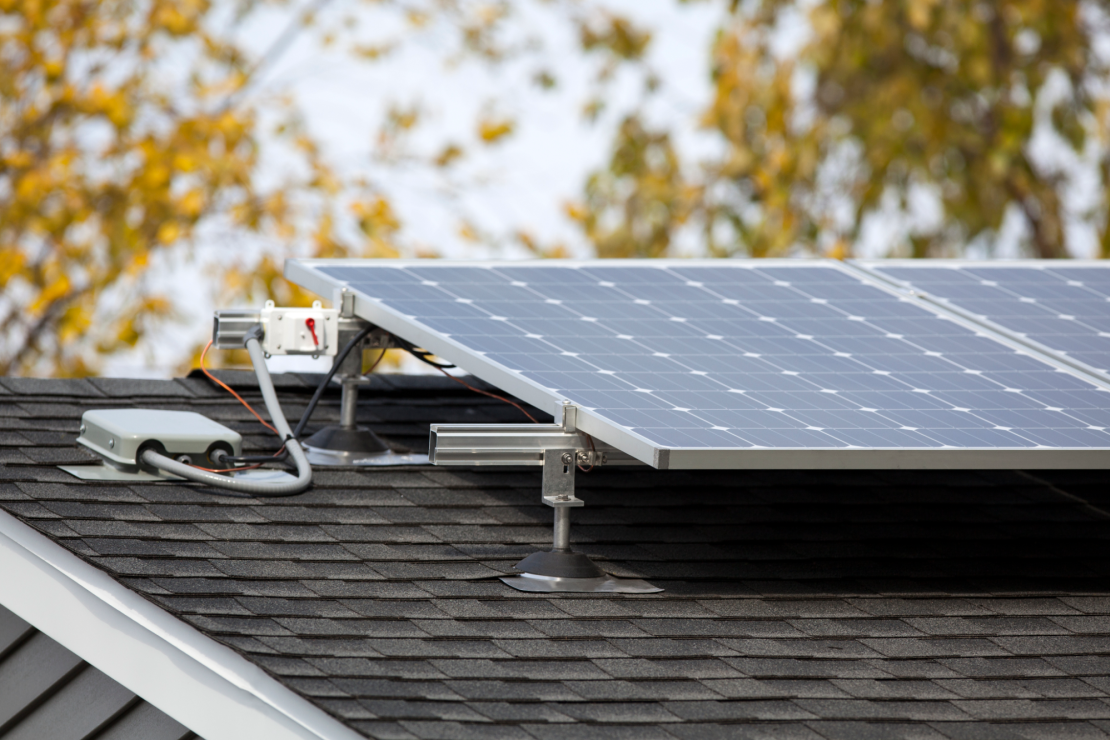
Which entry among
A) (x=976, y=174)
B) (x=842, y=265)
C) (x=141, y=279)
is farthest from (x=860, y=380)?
(x=976, y=174)

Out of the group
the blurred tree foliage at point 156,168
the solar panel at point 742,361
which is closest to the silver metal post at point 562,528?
the solar panel at point 742,361

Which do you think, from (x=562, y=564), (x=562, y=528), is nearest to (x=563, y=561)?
(x=562, y=564)

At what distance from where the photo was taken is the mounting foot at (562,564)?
180 inches

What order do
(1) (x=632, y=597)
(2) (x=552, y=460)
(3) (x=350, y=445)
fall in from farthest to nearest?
(3) (x=350, y=445), (1) (x=632, y=597), (2) (x=552, y=460)

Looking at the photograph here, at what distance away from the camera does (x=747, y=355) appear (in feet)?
17.9

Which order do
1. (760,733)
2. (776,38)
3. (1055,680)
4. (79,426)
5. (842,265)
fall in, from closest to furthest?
1. (760,733)
2. (1055,680)
3. (79,426)
4. (842,265)
5. (776,38)

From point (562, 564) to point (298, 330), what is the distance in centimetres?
179

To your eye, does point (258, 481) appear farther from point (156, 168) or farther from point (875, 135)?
point (875, 135)

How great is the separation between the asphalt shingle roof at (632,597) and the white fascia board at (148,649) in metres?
0.06

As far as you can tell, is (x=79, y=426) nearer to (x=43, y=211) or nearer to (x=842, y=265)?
(x=842, y=265)

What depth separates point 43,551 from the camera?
178 inches

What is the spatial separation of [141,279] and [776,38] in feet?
29.5

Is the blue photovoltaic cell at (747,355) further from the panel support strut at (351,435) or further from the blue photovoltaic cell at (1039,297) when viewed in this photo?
the blue photovoltaic cell at (1039,297)

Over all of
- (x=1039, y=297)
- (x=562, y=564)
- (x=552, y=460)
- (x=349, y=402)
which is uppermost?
(x=1039, y=297)
